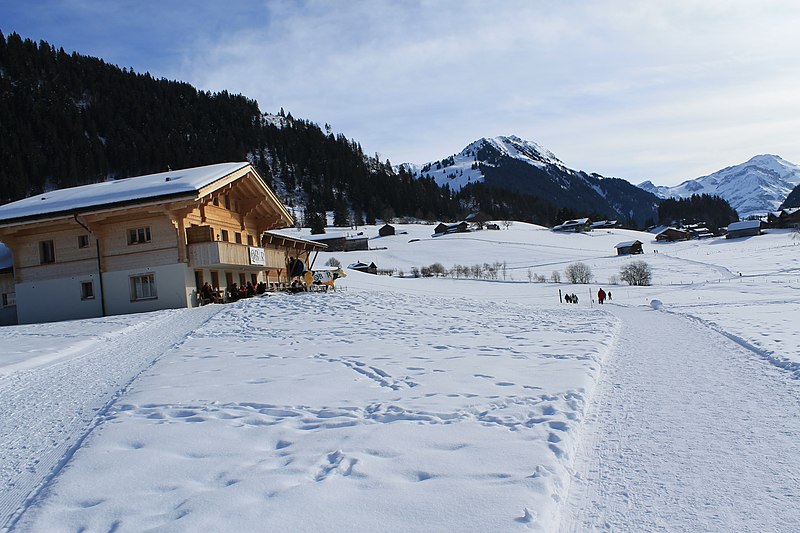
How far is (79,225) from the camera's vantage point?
29.0 m

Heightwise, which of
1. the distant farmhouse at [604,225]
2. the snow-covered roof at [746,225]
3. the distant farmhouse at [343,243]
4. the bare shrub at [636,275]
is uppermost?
the distant farmhouse at [604,225]

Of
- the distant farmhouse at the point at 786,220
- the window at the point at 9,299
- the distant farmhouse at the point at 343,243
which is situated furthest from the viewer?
the distant farmhouse at the point at 786,220

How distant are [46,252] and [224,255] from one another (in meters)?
9.79

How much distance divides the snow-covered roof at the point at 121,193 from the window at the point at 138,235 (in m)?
1.70

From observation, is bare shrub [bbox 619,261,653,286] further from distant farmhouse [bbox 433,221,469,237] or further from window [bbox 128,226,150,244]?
distant farmhouse [bbox 433,221,469,237]

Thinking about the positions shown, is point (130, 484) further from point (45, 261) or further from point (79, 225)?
point (45, 261)

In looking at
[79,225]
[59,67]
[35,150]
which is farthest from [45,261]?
[59,67]

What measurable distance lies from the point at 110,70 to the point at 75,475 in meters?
195

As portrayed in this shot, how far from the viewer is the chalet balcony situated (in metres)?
28.2

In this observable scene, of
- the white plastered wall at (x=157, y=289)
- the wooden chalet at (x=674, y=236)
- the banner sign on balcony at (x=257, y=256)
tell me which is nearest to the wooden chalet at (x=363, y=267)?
the banner sign on balcony at (x=257, y=256)

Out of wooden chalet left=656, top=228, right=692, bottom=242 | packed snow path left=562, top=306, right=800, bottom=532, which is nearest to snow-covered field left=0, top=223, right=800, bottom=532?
packed snow path left=562, top=306, right=800, bottom=532

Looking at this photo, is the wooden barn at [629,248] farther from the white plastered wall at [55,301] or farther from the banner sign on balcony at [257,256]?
the white plastered wall at [55,301]

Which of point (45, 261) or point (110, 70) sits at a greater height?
point (110, 70)

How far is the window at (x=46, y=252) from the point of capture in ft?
98.3
